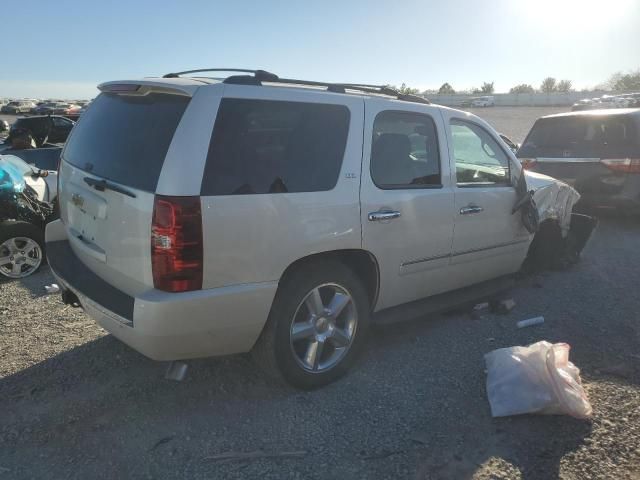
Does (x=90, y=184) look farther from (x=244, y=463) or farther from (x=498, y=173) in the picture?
(x=498, y=173)

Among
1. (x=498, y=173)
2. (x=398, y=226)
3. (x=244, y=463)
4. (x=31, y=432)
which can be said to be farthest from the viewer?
(x=498, y=173)

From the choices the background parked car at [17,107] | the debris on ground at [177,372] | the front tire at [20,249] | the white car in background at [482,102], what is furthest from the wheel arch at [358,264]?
the white car in background at [482,102]

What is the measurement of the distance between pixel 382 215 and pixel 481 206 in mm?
1198

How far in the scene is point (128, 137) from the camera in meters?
2.91

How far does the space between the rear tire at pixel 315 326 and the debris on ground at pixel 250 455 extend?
1.72 ft

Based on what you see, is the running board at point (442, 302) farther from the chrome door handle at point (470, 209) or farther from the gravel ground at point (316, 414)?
the chrome door handle at point (470, 209)

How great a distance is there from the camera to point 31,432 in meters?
2.84

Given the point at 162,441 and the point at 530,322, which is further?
the point at 530,322

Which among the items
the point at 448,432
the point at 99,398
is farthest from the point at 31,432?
the point at 448,432

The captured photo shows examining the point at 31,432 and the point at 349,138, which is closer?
the point at 31,432

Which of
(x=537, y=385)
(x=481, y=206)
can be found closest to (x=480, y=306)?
(x=481, y=206)

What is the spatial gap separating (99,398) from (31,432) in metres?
0.41

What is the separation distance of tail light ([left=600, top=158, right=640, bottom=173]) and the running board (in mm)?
3385

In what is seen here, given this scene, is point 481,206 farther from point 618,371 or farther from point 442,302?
point 618,371
